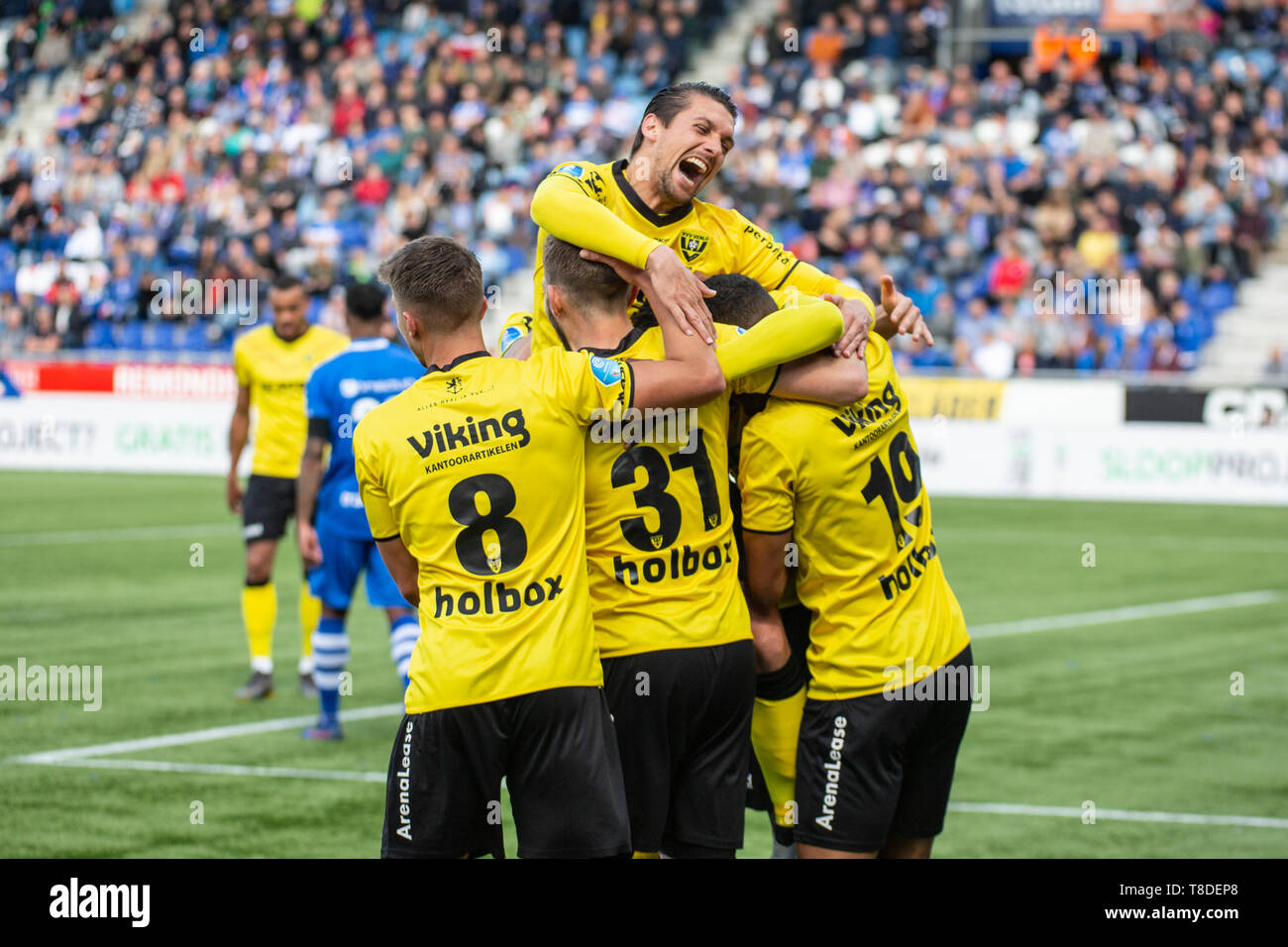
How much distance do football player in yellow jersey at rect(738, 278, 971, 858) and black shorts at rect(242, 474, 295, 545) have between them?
636 cm

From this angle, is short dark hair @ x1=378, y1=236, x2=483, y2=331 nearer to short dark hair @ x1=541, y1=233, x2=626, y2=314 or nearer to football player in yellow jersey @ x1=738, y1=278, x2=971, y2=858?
short dark hair @ x1=541, y1=233, x2=626, y2=314

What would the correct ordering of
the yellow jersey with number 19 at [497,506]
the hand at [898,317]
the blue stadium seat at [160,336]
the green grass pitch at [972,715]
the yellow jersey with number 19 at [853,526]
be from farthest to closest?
the blue stadium seat at [160,336] → the green grass pitch at [972,715] → the hand at [898,317] → the yellow jersey with number 19 at [853,526] → the yellow jersey with number 19 at [497,506]

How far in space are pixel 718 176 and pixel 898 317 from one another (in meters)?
24.2

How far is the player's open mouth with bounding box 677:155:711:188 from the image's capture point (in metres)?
5.26

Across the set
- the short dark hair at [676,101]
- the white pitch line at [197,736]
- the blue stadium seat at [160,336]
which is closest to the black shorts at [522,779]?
the short dark hair at [676,101]

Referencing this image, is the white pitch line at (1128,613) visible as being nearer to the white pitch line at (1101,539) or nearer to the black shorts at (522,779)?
the white pitch line at (1101,539)

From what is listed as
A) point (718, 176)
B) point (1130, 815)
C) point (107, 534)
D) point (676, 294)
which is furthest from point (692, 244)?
point (718, 176)

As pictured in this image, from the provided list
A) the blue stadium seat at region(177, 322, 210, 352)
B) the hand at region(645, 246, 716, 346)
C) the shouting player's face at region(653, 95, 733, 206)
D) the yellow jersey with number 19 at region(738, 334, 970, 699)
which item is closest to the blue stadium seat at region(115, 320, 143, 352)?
the blue stadium seat at region(177, 322, 210, 352)

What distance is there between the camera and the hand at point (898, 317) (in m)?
5.52

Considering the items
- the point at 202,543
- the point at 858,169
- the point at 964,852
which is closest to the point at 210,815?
the point at 964,852

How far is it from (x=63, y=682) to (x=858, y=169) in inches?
766

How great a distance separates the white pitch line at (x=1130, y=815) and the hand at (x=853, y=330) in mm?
3369

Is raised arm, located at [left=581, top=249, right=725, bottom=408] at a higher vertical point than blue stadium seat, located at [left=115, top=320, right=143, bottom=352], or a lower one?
higher
